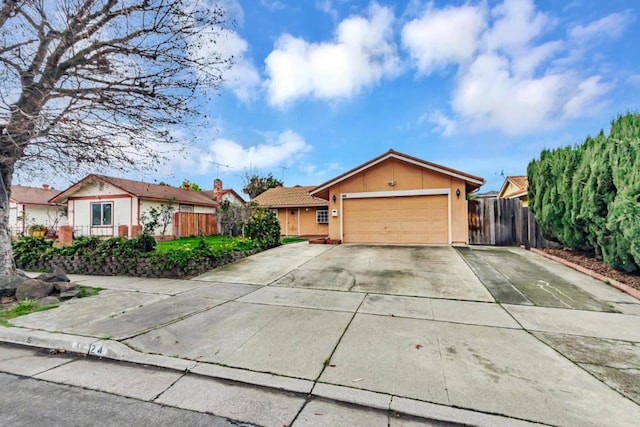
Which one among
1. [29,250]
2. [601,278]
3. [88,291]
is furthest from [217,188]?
[601,278]

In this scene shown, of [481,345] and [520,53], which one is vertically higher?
[520,53]

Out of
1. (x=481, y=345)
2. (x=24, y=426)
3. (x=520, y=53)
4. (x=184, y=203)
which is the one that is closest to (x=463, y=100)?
(x=520, y=53)

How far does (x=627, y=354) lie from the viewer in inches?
128

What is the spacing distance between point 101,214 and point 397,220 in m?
18.9

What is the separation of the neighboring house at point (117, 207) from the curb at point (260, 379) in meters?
14.8

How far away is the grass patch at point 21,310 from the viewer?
15.0ft

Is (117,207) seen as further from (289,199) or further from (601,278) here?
(601,278)

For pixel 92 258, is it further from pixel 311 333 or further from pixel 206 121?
pixel 311 333

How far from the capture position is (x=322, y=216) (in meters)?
19.8

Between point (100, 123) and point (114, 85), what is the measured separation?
943 mm

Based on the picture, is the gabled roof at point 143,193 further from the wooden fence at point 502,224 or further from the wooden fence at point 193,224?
the wooden fence at point 502,224

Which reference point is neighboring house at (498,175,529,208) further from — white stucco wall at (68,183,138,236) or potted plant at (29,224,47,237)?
potted plant at (29,224,47,237)

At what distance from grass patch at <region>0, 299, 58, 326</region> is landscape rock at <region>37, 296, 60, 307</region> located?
0.21ft

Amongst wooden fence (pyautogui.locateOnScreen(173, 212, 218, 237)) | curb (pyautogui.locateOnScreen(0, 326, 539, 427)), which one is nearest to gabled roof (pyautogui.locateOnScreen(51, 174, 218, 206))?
wooden fence (pyautogui.locateOnScreen(173, 212, 218, 237))
